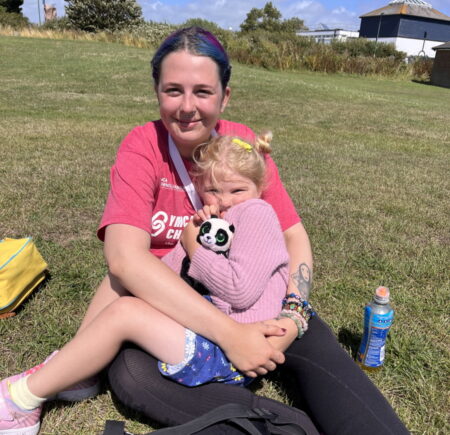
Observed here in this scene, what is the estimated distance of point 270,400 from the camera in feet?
6.23

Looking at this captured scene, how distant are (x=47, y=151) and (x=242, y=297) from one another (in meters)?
5.32

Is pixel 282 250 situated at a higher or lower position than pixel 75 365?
higher

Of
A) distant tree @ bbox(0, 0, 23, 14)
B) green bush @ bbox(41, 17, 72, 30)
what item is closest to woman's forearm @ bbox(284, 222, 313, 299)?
green bush @ bbox(41, 17, 72, 30)

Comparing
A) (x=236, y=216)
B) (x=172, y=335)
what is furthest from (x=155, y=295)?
(x=236, y=216)

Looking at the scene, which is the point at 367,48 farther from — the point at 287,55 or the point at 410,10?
the point at 410,10

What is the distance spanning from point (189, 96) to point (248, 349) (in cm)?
118

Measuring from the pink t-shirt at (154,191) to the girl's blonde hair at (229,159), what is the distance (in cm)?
10

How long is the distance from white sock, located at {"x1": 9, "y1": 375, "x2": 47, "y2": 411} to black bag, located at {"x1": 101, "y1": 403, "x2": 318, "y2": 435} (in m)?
0.37

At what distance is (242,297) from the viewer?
1.92 meters

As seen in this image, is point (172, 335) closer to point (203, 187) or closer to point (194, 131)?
point (203, 187)

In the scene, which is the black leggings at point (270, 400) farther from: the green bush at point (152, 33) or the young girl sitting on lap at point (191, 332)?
the green bush at point (152, 33)

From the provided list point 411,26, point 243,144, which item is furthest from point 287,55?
point 411,26

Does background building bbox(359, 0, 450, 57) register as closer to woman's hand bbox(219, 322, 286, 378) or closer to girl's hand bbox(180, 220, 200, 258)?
girl's hand bbox(180, 220, 200, 258)

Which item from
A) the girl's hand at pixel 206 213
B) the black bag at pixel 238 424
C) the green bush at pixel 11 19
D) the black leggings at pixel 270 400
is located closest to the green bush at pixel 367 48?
the green bush at pixel 11 19
